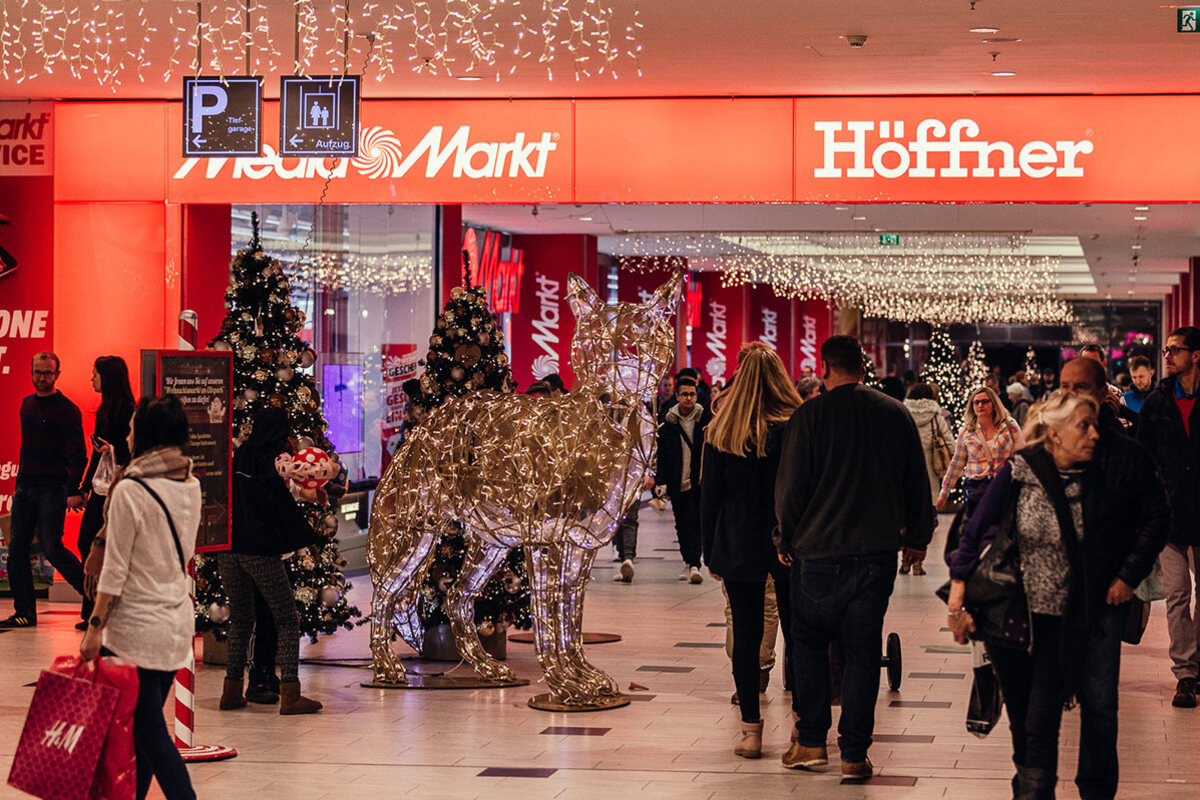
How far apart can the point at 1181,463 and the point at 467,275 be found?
3.88 meters

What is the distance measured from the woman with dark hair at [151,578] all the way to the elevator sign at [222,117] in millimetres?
3987

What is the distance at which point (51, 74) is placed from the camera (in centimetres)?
1002

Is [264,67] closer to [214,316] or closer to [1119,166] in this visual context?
[214,316]

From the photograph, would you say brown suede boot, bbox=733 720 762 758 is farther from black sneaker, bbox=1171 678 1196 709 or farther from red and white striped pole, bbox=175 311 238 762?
black sneaker, bbox=1171 678 1196 709

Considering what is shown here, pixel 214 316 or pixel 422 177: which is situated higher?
pixel 422 177

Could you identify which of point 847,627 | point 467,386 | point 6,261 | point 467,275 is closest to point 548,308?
point 6,261

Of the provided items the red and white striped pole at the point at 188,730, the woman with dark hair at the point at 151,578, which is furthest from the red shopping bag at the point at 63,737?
the red and white striped pole at the point at 188,730

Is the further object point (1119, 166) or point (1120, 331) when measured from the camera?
point (1120, 331)

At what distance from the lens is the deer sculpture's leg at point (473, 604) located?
8023 millimetres

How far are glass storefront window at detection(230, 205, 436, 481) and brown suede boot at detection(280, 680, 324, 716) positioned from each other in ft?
19.0

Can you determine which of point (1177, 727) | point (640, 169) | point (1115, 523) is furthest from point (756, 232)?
point (1115, 523)

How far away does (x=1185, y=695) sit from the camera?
24.2ft

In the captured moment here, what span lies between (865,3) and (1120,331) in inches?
1283

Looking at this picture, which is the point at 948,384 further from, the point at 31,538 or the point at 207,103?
the point at 207,103
